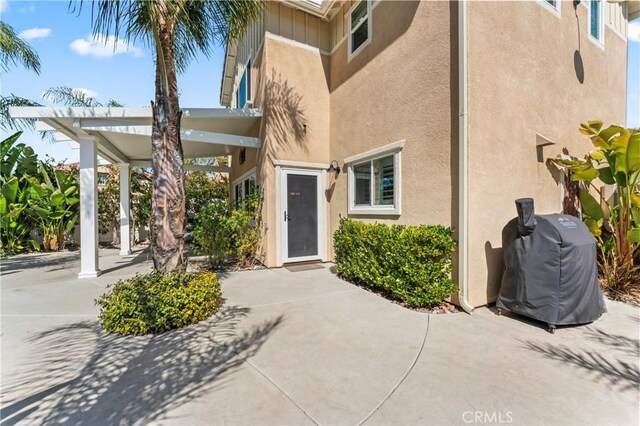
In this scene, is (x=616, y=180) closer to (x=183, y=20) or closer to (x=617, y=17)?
(x=617, y=17)

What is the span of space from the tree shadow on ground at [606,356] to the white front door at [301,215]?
18.4ft

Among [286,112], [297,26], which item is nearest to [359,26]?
[297,26]

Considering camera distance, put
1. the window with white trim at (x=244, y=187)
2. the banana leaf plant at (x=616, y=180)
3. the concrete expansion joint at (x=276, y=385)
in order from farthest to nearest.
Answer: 1. the window with white trim at (x=244, y=187)
2. the banana leaf plant at (x=616, y=180)
3. the concrete expansion joint at (x=276, y=385)

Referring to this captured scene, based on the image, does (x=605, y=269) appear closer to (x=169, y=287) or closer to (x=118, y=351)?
(x=169, y=287)

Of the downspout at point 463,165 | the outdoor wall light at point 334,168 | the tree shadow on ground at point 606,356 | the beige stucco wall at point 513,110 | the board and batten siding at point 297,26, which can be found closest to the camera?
the tree shadow on ground at point 606,356

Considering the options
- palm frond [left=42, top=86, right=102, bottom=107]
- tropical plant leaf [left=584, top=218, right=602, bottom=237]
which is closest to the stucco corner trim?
tropical plant leaf [left=584, top=218, right=602, bottom=237]

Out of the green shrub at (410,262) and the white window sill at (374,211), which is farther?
the white window sill at (374,211)

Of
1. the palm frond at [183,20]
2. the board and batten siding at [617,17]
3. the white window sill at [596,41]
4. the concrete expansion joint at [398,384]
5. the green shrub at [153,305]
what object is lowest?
the concrete expansion joint at [398,384]

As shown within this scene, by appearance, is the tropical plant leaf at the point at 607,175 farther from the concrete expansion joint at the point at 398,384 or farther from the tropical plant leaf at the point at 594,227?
the concrete expansion joint at the point at 398,384

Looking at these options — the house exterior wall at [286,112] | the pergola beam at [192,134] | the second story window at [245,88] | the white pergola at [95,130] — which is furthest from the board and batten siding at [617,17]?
the second story window at [245,88]

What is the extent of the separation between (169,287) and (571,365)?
5.11 m

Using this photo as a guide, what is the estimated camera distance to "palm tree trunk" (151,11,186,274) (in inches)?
170

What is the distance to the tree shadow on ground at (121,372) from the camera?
93.1 inches

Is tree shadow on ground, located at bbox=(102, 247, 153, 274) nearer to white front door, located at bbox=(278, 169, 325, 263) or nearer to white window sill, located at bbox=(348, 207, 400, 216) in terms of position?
white front door, located at bbox=(278, 169, 325, 263)
